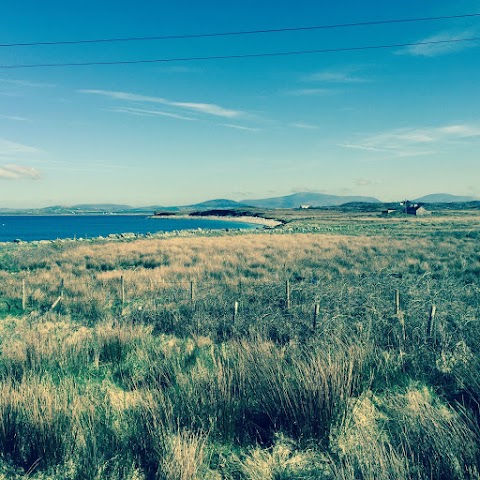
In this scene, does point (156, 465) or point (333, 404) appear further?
point (333, 404)

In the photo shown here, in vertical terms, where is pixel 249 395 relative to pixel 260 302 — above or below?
above

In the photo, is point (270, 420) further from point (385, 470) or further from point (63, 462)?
point (63, 462)

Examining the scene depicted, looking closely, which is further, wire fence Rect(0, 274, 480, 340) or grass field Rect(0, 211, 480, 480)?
wire fence Rect(0, 274, 480, 340)

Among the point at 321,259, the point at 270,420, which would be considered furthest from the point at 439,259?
the point at 270,420

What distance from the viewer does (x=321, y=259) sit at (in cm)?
2514

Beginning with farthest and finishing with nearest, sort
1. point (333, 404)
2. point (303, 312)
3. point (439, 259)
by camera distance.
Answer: point (439, 259) → point (303, 312) → point (333, 404)

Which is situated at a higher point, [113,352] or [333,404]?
[333,404]

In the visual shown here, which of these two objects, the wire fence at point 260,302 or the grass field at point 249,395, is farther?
the wire fence at point 260,302

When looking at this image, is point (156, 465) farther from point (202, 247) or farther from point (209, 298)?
point (202, 247)

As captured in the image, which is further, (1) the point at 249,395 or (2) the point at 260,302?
(2) the point at 260,302

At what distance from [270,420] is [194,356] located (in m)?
3.27

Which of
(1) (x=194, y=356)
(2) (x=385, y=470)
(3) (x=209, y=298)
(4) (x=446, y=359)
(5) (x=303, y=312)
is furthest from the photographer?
(3) (x=209, y=298)

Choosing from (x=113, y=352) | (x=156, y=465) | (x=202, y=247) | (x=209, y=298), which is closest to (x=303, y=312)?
(x=209, y=298)

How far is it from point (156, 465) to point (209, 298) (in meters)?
8.65
